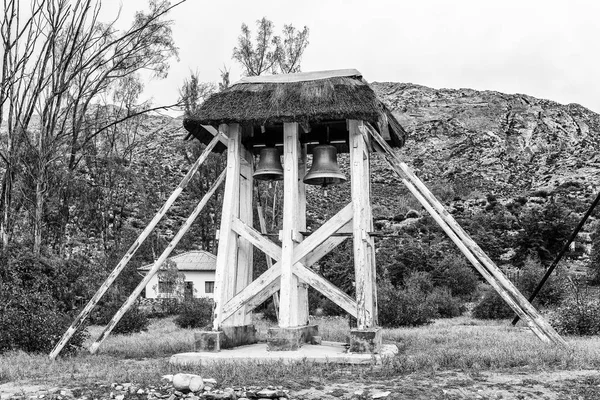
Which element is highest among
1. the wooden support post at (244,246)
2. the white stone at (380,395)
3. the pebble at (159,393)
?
the wooden support post at (244,246)

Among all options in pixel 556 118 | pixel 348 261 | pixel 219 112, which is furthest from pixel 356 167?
pixel 556 118

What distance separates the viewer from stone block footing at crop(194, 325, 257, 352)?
30.7ft

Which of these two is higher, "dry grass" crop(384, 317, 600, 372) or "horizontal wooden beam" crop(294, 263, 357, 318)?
"horizontal wooden beam" crop(294, 263, 357, 318)

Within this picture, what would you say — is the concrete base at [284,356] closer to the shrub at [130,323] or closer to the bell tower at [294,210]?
the bell tower at [294,210]

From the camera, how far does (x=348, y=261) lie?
27.6m

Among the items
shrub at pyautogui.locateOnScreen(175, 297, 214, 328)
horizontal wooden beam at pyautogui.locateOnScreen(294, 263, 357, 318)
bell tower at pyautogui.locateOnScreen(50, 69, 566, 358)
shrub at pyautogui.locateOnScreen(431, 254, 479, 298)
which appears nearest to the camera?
bell tower at pyautogui.locateOnScreen(50, 69, 566, 358)

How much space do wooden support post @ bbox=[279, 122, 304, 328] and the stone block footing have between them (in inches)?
39.9

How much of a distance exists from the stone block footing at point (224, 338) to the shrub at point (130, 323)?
6546 millimetres

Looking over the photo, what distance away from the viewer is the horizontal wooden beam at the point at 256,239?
1008 centimetres

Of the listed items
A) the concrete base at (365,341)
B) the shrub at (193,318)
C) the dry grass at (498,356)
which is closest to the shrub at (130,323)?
the shrub at (193,318)

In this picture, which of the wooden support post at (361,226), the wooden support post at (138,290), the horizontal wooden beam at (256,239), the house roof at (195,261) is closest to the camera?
the wooden support post at (361,226)

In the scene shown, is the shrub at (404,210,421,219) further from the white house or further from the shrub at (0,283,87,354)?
the shrub at (0,283,87,354)

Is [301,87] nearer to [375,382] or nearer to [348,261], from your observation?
[375,382]

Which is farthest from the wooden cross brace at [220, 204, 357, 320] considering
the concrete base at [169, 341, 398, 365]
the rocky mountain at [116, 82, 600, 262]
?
the rocky mountain at [116, 82, 600, 262]
